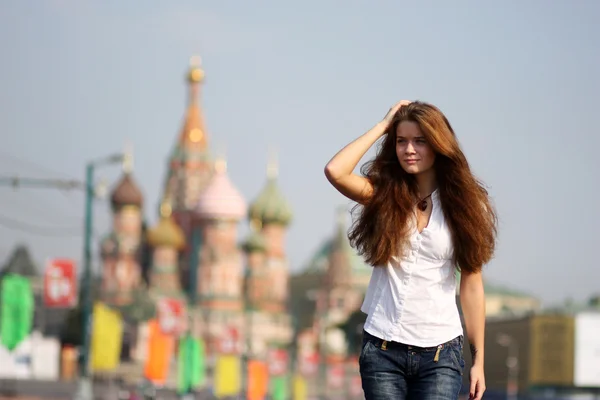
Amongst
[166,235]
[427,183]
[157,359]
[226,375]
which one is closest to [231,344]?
[226,375]

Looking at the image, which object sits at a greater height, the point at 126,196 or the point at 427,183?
the point at 126,196

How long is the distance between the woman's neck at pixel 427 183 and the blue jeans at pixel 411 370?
18.5 inches

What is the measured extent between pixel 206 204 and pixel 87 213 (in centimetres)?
9255

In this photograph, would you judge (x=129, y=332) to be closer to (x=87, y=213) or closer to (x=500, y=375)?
(x=500, y=375)

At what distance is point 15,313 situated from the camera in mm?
29984

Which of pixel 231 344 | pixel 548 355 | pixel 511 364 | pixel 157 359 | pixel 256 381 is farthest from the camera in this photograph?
pixel 548 355

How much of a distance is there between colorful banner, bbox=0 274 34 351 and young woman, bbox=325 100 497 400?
2517cm

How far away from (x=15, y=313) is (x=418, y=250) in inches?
1037

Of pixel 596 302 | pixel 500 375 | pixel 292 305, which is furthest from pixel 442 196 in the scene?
pixel 292 305

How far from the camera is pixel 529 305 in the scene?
160 metres

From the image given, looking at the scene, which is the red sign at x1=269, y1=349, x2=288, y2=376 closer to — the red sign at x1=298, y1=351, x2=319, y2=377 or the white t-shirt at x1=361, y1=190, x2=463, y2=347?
the red sign at x1=298, y1=351, x2=319, y2=377

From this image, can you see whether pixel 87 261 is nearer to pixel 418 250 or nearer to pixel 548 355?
pixel 418 250

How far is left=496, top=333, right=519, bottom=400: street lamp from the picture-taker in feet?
267

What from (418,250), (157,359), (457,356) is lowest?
(157,359)
